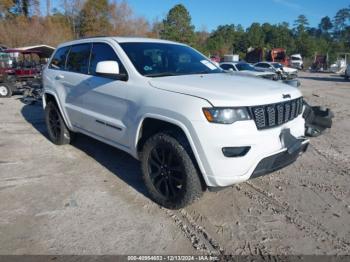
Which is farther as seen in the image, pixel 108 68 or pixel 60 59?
pixel 60 59

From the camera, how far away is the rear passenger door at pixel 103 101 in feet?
13.4

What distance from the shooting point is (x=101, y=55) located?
15.0 feet

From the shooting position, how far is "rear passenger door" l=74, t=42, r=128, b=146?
409cm

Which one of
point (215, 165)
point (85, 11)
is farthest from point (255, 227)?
point (85, 11)

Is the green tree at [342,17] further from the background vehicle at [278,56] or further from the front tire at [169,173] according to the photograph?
the front tire at [169,173]

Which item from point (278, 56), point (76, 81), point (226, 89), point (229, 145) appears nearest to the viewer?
point (229, 145)

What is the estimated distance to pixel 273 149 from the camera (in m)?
3.31

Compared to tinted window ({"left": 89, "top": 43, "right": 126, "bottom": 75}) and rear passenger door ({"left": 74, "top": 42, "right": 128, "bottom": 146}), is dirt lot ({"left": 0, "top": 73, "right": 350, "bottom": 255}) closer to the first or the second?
rear passenger door ({"left": 74, "top": 42, "right": 128, "bottom": 146})

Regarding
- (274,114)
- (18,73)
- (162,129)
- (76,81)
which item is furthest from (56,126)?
(18,73)

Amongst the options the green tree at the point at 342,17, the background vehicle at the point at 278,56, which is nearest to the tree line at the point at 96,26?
the background vehicle at the point at 278,56

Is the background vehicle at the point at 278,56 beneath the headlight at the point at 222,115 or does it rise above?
above

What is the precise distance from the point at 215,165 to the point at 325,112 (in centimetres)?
348

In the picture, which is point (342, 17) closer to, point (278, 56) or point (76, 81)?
point (278, 56)

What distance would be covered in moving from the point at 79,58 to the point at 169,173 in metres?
2.60
